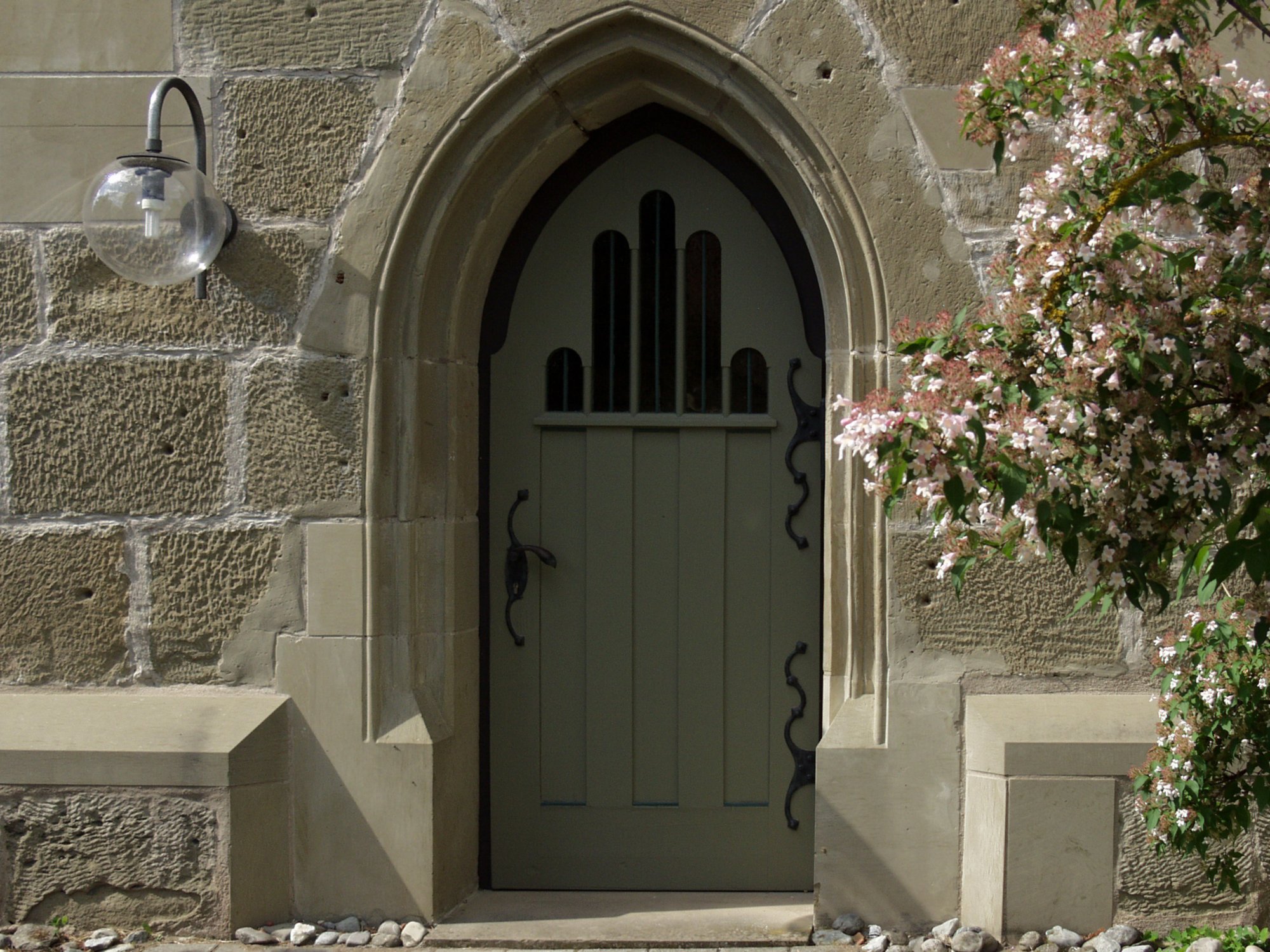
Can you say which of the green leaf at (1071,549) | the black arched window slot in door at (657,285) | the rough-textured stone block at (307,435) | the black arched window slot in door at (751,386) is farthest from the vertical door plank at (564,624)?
the green leaf at (1071,549)

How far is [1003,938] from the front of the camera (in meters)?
A: 3.33

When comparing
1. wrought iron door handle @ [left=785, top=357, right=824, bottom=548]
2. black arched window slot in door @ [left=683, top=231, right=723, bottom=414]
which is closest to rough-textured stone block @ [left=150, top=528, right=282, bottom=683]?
black arched window slot in door @ [left=683, top=231, right=723, bottom=414]

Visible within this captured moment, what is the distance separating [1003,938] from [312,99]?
284 cm

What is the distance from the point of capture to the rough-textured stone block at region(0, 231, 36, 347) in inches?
140

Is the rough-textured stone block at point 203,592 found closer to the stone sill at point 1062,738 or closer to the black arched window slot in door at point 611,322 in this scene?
the black arched window slot in door at point 611,322

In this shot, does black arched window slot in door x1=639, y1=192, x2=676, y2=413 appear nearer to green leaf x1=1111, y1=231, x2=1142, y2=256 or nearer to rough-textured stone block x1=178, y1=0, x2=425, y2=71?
rough-textured stone block x1=178, y1=0, x2=425, y2=71

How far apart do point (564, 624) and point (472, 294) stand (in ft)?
3.22

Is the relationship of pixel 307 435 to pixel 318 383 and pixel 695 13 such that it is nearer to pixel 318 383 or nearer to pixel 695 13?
pixel 318 383

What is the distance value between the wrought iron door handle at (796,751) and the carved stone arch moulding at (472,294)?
239 mm

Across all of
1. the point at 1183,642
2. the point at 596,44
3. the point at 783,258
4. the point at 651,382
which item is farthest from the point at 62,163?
the point at 1183,642

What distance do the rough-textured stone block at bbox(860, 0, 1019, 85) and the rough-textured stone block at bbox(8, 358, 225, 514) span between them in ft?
6.61

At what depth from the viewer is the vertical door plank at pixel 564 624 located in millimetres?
3773

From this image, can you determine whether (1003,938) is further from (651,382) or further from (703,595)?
(651,382)

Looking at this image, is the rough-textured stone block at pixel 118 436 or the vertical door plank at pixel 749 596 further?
the vertical door plank at pixel 749 596
